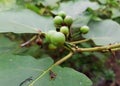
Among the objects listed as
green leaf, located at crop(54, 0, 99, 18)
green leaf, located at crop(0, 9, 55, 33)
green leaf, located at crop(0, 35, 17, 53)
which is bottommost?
green leaf, located at crop(0, 35, 17, 53)

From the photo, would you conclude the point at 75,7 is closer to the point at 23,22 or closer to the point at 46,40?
the point at 23,22

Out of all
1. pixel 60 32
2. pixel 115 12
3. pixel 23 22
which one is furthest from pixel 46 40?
pixel 115 12

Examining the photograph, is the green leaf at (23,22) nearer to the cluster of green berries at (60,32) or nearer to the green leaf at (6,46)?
the cluster of green berries at (60,32)

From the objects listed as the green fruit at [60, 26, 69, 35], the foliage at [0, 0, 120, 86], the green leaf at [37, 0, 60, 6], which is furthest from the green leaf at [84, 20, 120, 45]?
the green leaf at [37, 0, 60, 6]

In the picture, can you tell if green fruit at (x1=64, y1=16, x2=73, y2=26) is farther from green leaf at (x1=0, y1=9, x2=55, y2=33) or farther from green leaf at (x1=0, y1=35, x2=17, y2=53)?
green leaf at (x1=0, y1=35, x2=17, y2=53)

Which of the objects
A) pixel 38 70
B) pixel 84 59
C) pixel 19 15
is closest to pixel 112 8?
pixel 84 59

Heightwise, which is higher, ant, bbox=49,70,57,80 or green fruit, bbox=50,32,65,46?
green fruit, bbox=50,32,65,46
